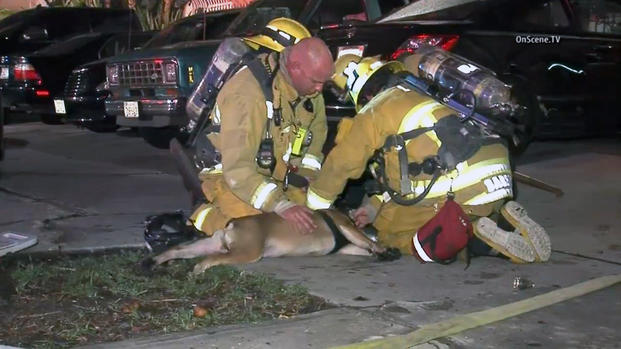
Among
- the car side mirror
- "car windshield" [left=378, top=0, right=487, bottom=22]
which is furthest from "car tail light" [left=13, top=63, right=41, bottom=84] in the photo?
"car windshield" [left=378, top=0, right=487, bottom=22]

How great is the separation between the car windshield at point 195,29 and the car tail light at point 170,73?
1.38 meters

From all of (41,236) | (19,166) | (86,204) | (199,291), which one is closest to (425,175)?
(199,291)

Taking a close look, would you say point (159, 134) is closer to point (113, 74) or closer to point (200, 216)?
point (113, 74)

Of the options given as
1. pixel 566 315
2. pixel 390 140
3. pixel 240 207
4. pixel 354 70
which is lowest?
pixel 566 315

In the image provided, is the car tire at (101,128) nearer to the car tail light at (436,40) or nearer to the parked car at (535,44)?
the parked car at (535,44)

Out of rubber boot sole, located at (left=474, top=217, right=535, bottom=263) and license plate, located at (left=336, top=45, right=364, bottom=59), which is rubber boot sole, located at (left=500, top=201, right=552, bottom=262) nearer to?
rubber boot sole, located at (left=474, top=217, right=535, bottom=263)

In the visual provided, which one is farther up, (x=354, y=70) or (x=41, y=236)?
(x=354, y=70)

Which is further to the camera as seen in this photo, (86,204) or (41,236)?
(86,204)

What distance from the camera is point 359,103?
18.8 feet

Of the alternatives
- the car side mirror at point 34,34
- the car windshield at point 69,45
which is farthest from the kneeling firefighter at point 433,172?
the car side mirror at point 34,34

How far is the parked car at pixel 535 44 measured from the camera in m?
8.00

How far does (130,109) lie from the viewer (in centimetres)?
997

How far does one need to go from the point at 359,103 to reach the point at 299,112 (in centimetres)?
37

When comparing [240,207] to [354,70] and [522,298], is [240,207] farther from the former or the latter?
[522,298]
